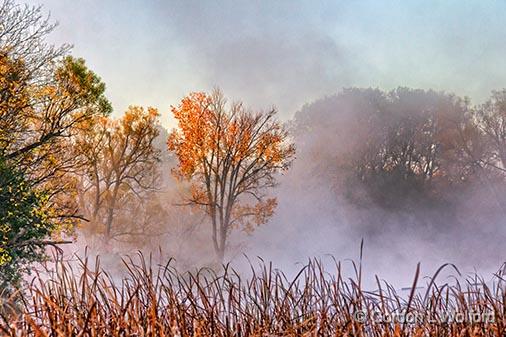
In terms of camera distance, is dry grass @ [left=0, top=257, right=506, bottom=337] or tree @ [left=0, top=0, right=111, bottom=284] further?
tree @ [left=0, top=0, right=111, bottom=284]

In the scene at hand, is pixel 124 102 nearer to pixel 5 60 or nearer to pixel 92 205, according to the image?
pixel 92 205

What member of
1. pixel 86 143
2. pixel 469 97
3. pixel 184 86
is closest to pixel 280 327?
pixel 86 143

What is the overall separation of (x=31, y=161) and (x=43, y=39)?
3.17 metres

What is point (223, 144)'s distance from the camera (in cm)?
1973

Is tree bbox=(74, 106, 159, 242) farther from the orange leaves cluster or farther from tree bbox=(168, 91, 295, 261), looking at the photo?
tree bbox=(168, 91, 295, 261)

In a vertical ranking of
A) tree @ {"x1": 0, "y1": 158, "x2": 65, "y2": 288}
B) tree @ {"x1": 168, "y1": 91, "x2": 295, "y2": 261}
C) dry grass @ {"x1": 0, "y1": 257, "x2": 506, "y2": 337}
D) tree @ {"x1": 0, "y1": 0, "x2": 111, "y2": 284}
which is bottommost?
dry grass @ {"x1": 0, "y1": 257, "x2": 506, "y2": 337}

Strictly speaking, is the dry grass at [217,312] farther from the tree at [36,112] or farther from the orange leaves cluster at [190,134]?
the orange leaves cluster at [190,134]

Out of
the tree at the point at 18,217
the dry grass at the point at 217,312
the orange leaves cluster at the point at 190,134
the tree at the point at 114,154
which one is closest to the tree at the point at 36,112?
the tree at the point at 18,217

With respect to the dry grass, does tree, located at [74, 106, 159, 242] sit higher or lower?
higher

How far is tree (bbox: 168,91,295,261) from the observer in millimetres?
19172

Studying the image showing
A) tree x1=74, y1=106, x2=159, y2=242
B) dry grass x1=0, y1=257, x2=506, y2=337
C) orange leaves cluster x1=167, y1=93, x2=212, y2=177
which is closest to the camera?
dry grass x1=0, y1=257, x2=506, y2=337

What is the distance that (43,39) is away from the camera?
10.9 metres

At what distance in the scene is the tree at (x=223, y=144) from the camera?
19.2m

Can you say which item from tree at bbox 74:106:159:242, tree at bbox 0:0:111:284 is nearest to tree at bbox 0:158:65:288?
tree at bbox 0:0:111:284
